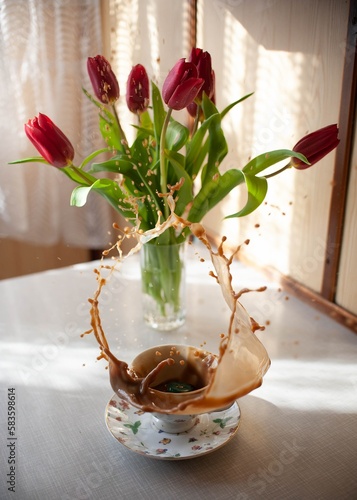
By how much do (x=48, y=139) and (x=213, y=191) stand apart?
0.32 meters

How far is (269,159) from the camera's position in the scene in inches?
36.5

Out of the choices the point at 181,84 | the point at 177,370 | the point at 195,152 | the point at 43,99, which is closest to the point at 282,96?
the point at 195,152

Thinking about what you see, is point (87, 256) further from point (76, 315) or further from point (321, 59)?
point (321, 59)

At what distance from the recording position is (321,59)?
1074 millimetres

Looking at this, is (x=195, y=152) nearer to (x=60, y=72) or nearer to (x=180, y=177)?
(x=180, y=177)

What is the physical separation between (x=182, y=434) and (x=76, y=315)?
467 mm

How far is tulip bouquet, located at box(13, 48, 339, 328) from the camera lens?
2.93ft

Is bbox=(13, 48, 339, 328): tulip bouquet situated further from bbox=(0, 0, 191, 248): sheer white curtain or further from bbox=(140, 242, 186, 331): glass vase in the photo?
bbox=(0, 0, 191, 248): sheer white curtain

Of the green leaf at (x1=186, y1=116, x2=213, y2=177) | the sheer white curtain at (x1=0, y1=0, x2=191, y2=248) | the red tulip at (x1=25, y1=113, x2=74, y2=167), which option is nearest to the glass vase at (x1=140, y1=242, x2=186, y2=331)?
→ the green leaf at (x1=186, y1=116, x2=213, y2=177)

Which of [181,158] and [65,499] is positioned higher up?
[181,158]

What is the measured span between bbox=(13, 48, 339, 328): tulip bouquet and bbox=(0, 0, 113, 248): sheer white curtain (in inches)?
28.8

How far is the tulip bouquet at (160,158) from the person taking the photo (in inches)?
35.2

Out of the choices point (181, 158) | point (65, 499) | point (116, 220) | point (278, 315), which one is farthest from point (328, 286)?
point (116, 220)

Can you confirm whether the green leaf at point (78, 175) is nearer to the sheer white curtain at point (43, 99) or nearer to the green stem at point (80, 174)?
the green stem at point (80, 174)
